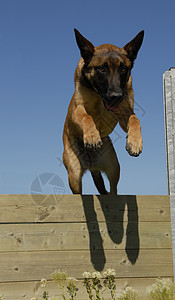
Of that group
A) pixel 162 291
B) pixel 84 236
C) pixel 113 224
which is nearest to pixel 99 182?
pixel 113 224

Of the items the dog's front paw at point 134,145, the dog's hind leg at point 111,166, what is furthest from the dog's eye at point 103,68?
the dog's hind leg at point 111,166

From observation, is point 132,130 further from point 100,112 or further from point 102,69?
point 102,69

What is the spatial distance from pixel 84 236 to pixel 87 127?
1.08 m

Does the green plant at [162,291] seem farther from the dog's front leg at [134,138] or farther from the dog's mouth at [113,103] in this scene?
the dog's mouth at [113,103]

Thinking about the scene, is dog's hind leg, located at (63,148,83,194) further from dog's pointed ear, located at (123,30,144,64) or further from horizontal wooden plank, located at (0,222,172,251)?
dog's pointed ear, located at (123,30,144,64)

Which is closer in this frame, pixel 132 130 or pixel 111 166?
pixel 132 130

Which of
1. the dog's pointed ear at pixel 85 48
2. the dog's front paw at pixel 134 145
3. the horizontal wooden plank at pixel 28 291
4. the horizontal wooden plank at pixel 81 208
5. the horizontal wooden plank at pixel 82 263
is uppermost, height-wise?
the dog's pointed ear at pixel 85 48

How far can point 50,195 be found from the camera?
3.20 m

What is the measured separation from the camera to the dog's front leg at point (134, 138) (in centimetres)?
302

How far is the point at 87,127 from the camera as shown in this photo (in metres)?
3.16

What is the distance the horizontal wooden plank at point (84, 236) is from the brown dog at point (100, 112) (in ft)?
1.80

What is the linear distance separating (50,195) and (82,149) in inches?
31.5

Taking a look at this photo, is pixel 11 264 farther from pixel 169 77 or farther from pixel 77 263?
pixel 169 77

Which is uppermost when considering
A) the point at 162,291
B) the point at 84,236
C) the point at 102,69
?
the point at 102,69
